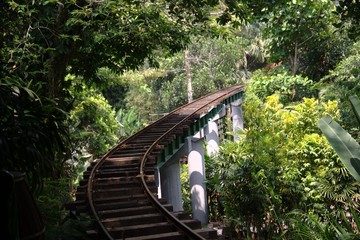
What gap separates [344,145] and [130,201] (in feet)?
13.6

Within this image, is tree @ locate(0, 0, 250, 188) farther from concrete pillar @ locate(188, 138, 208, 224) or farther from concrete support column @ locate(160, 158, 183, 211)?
concrete pillar @ locate(188, 138, 208, 224)

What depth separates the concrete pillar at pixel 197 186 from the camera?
17.6 metres

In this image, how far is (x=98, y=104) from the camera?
752 inches

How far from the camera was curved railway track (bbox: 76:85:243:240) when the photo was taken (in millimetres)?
6273

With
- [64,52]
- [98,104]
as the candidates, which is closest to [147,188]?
[64,52]

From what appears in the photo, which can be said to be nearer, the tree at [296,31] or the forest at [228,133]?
the forest at [228,133]

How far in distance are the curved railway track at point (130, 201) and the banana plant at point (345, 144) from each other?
6.05ft

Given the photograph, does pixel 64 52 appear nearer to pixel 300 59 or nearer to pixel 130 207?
pixel 130 207

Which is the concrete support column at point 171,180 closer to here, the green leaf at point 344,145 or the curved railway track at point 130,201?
the curved railway track at point 130,201

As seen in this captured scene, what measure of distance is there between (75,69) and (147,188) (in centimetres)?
629

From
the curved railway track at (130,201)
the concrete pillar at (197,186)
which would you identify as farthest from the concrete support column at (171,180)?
the curved railway track at (130,201)

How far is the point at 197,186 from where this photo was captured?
705 inches

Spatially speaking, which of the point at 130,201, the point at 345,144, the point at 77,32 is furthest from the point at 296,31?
the point at 345,144

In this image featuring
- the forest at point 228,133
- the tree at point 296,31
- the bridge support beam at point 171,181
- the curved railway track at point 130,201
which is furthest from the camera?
the tree at point 296,31
